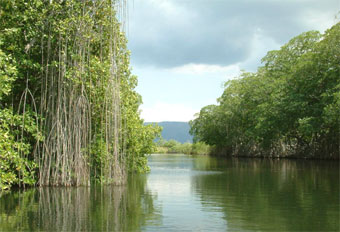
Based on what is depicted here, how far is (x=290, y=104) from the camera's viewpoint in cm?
3728

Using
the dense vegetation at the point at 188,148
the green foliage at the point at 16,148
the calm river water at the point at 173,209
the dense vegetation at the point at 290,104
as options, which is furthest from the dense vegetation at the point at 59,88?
the dense vegetation at the point at 188,148

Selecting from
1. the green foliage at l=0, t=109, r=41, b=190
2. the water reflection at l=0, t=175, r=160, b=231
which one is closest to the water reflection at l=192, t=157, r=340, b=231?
the water reflection at l=0, t=175, r=160, b=231

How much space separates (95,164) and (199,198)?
15.5 ft

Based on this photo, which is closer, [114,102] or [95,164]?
[114,102]

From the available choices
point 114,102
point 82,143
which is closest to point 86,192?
point 82,143

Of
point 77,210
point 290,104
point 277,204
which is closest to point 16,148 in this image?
point 77,210

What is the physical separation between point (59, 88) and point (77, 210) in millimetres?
5414

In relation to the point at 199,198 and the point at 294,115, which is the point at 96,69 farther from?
the point at 294,115

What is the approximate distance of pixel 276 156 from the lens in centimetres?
4747

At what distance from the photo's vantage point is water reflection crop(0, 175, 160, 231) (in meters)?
8.83

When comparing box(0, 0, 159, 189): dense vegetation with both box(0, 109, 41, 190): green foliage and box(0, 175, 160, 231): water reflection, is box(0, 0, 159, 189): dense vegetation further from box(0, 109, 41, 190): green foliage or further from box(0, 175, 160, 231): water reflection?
box(0, 175, 160, 231): water reflection

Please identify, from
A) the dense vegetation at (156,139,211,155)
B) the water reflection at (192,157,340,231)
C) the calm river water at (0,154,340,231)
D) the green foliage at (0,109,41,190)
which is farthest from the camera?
the dense vegetation at (156,139,211,155)

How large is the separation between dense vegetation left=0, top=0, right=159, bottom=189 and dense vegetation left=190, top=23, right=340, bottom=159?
60.9ft

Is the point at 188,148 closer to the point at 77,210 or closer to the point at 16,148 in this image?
the point at 16,148
